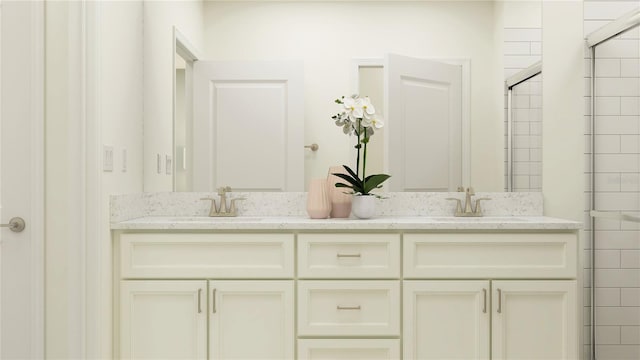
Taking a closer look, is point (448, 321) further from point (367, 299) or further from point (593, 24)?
point (593, 24)

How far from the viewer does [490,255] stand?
210cm

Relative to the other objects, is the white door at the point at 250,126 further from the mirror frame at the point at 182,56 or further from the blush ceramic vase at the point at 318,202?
the blush ceramic vase at the point at 318,202

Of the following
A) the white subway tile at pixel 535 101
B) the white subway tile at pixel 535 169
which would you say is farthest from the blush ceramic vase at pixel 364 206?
the white subway tile at pixel 535 101

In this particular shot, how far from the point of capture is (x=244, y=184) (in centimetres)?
252

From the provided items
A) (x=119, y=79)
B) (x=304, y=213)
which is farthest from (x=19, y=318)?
(x=304, y=213)

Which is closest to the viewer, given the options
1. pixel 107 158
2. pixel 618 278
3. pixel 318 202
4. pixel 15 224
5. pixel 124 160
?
pixel 15 224

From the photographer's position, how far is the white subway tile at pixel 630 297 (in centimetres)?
238

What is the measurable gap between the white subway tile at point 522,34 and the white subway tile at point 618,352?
4.90 ft

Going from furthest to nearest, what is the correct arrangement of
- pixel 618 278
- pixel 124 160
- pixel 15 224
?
pixel 618 278 → pixel 124 160 → pixel 15 224

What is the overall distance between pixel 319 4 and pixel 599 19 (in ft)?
4.35

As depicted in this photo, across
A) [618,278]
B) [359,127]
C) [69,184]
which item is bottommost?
[618,278]

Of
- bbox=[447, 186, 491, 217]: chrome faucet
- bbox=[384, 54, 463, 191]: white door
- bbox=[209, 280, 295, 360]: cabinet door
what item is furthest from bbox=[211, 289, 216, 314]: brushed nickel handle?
bbox=[447, 186, 491, 217]: chrome faucet

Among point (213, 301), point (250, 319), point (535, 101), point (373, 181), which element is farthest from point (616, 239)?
point (213, 301)

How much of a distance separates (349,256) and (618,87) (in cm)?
145
